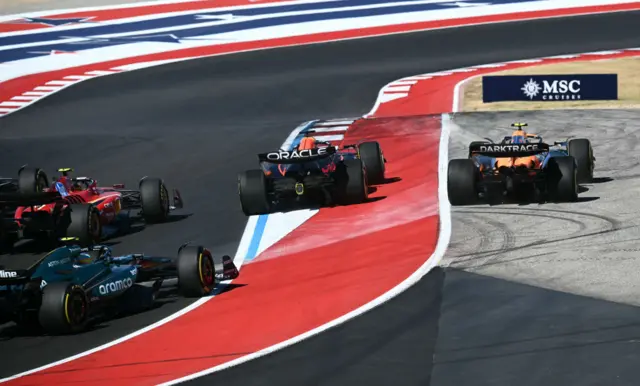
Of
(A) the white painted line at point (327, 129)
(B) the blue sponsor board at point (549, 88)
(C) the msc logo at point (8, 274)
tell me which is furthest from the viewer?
(B) the blue sponsor board at point (549, 88)

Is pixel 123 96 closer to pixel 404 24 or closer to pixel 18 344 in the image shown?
pixel 404 24

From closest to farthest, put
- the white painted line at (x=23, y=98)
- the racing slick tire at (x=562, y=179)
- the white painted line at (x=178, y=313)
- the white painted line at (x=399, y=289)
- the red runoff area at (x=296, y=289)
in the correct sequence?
the white painted line at (x=399, y=289) < the red runoff area at (x=296, y=289) < the white painted line at (x=178, y=313) < the racing slick tire at (x=562, y=179) < the white painted line at (x=23, y=98)

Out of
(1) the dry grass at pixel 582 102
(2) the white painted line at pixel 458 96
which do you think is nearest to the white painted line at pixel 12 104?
(2) the white painted line at pixel 458 96

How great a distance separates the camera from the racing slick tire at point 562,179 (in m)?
22.9

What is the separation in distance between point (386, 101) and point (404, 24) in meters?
15.3

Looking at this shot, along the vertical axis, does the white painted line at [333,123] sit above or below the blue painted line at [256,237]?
above

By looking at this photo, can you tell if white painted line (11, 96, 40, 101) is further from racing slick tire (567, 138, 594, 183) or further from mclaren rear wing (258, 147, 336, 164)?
racing slick tire (567, 138, 594, 183)

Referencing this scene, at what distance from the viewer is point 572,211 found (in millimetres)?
22312

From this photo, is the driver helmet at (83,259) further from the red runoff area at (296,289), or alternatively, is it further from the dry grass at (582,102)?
the dry grass at (582,102)

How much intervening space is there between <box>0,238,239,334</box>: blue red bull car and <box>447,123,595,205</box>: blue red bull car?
543 centimetres

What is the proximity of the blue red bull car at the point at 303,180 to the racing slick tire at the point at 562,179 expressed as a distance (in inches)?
146

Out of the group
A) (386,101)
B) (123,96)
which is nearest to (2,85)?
(123,96)

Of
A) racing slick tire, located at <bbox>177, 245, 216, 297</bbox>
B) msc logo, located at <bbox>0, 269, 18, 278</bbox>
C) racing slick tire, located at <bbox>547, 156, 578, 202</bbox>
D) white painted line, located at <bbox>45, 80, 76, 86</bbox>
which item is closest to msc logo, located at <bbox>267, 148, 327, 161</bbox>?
racing slick tire, located at <bbox>547, 156, 578, 202</bbox>

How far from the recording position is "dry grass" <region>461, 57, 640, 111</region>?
35.7 meters
